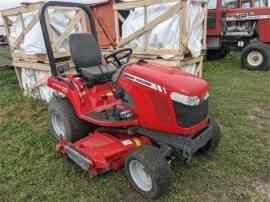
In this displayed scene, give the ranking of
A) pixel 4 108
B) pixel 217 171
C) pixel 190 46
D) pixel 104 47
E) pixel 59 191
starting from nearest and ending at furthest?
pixel 59 191 < pixel 217 171 < pixel 190 46 < pixel 4 108 < pixel 104 47

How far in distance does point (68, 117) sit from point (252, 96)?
11.5ft

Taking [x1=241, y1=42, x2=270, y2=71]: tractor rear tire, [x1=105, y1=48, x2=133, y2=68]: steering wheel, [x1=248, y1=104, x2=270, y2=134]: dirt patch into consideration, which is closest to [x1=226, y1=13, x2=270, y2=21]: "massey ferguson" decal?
[x1=241, y1=42, x2=270, y2=71]: tractor rear tire

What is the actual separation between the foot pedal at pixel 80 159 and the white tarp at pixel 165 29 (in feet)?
7.38

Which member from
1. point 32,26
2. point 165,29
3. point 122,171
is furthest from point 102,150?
point 32,26

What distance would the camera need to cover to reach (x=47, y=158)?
3.05 m

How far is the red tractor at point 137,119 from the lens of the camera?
230 cm

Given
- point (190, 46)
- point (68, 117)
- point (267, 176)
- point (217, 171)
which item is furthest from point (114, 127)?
point (190, 46)

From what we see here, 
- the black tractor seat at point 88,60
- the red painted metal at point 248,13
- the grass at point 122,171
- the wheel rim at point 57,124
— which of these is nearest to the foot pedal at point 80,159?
the grass at point 122,171

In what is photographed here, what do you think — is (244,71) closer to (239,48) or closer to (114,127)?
(239,48)

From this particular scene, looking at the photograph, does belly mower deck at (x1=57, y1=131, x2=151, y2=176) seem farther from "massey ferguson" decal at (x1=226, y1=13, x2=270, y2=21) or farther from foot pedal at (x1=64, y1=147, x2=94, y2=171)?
"massey ferguson" decal at (x1=226, y1=13, x2=270, y2=21)

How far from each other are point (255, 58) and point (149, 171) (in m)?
6.07

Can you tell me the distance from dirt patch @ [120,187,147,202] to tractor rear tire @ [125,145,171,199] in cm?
4

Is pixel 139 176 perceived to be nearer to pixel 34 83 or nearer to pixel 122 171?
pixel 122 171

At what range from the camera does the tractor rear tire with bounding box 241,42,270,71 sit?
6.96 metres
